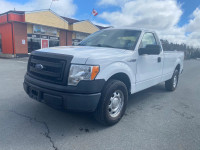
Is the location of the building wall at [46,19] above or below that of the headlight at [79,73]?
above

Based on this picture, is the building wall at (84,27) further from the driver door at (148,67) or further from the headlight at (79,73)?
the headlight at (79,73)

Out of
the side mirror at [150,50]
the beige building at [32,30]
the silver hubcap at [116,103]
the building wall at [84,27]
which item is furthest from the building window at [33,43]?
the silver hubcap at [116,103]

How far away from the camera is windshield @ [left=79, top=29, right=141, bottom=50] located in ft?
12.6

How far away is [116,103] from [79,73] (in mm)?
1092

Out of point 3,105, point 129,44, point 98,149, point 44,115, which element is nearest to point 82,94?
point 98,149

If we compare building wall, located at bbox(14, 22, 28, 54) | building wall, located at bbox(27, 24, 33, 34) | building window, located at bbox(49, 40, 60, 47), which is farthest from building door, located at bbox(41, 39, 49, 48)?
building wall, located at bbox(14, 22, 28, 54)

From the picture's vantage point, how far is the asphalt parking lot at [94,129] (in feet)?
8.66

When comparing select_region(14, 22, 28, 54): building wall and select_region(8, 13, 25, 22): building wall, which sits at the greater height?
select_region(8, 13, 25, 22): building wall

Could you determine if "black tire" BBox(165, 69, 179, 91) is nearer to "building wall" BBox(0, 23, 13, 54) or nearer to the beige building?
the beige building

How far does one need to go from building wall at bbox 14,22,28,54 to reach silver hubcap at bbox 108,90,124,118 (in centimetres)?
1762

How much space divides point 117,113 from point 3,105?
2834mm

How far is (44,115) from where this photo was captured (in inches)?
142

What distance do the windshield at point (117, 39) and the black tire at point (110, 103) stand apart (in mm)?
1057

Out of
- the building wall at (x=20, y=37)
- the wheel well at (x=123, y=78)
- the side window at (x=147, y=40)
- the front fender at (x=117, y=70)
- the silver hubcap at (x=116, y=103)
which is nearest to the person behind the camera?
the front fender at (x=117, y=70)
